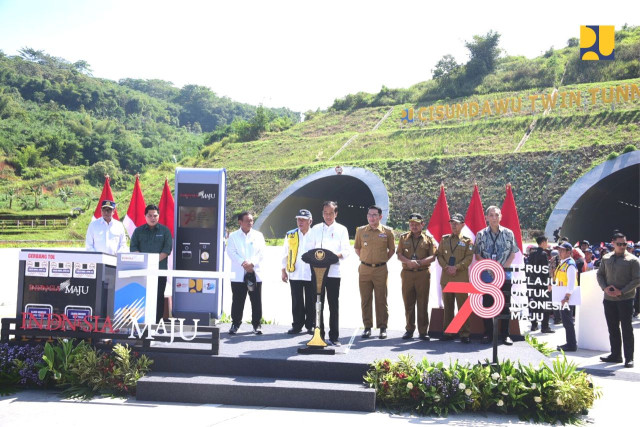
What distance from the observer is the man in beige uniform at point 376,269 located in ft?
27.6

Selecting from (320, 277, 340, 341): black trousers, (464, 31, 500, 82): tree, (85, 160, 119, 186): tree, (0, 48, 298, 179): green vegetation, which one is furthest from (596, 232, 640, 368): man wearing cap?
(85, 160, 119, 186): tree

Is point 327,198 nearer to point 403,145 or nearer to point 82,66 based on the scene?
point 403,145

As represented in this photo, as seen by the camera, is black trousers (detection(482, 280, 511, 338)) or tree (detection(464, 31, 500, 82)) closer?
black trousers (detection(482, 280, 511, 338))

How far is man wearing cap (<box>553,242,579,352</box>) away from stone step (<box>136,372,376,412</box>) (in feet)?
13.7

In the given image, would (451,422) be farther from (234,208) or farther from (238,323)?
(234,208)

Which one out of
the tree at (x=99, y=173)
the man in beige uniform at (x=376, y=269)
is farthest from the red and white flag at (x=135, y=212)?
the tree at (x=99, y=173)

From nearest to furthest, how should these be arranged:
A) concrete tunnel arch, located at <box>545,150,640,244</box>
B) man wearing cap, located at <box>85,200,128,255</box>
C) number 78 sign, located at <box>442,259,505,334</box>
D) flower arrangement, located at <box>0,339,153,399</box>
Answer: flower arrangement, located at <box>0,339,153,399</box> < number 78 sign, located at <box>442,259,505,334</box> < man wearing cap, located at <box>85,200,128,255</box> < concrete tunnel arch, located at <box>545,150,640,244</box>

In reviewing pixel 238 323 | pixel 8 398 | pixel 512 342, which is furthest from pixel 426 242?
pixel 8 398

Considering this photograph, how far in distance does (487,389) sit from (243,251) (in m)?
3.91

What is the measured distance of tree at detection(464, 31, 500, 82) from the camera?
46.7 m

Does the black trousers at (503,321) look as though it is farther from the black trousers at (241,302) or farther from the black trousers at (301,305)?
the black trousers at (241,302)

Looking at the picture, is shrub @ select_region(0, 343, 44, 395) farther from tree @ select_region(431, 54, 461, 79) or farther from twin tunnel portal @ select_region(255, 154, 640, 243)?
tree @ select_region(431, 54, 461, 79)

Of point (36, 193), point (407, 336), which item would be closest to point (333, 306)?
point (407, 336)

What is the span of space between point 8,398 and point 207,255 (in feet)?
11.4
